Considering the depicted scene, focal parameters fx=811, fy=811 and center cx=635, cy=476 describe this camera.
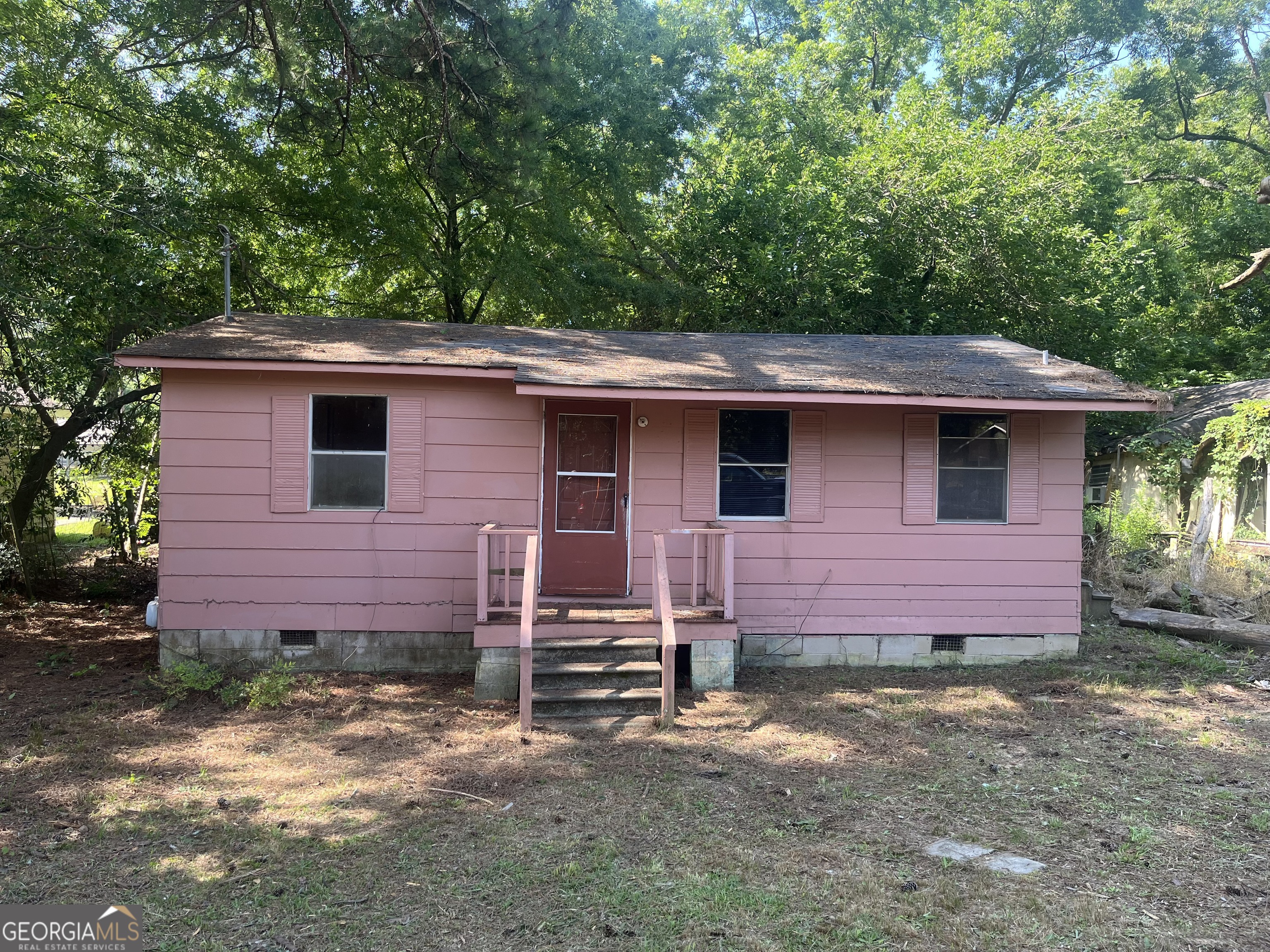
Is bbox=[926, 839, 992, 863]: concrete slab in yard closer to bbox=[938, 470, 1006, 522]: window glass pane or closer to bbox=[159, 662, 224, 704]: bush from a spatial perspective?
bbox=[938, 470, 1006, 522]: window glass pane

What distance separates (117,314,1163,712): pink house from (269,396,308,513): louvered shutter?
21mm

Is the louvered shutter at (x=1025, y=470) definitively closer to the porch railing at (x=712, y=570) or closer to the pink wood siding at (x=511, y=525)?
the pink wood siding at (x=511, y=525)

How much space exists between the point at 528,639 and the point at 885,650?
385 cm

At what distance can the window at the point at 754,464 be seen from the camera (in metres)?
7.94

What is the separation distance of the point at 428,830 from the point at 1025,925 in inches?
113

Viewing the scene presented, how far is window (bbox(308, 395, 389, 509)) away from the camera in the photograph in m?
7.51

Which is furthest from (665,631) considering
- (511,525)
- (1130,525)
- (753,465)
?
(1130,525)

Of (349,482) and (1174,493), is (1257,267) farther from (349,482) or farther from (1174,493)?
(349,482)

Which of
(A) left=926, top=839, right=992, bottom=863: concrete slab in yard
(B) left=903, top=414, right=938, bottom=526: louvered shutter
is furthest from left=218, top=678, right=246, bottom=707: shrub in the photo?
(B) left=903, top=414, right=938, bottom=526: louvered shutter

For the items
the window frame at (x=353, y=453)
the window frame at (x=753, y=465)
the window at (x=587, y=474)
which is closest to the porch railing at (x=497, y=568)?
the window at (x=587, y=474)

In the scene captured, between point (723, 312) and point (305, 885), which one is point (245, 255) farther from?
point (305, 885)

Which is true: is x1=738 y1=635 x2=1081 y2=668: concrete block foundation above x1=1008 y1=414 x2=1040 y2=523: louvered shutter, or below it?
below

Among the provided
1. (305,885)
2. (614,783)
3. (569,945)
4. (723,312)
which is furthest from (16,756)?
(723,312)

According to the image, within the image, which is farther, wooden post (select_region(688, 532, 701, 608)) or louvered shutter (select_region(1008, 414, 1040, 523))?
louvered shutter (select_region(1008, 414, 1040, 523))
